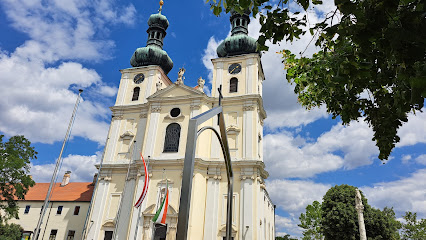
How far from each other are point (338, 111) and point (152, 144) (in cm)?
2265

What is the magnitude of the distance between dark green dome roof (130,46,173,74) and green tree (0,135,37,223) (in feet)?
46.6

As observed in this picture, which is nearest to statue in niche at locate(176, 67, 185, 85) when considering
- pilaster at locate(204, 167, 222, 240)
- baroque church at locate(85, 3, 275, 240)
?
baroque church at locate(85, 3, 275, 240)

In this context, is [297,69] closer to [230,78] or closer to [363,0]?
[363,0]

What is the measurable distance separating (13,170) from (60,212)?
9090mm

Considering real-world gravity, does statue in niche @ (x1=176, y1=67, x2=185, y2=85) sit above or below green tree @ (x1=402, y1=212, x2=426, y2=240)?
above

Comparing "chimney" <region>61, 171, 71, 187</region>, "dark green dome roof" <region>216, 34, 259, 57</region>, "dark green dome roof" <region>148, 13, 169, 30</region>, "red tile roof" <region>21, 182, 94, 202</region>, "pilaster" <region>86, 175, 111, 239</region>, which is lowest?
"pilaster" <region>86, 175, 111, 239</region>

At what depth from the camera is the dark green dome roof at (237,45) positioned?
30908mm

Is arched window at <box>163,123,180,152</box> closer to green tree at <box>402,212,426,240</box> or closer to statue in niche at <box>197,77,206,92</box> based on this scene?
statue in niche at <box>197,77,206,92</box>

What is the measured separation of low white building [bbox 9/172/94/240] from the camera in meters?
29.6

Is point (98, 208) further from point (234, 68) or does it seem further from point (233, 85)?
point (234, 68)

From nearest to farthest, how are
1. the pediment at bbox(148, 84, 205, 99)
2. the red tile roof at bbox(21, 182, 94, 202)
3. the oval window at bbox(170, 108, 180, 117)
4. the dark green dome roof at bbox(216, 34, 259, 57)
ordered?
the oval window at bbox(170, 108, 180, 117), the pediment at bbox(148, 84, 205, 99), the dark green dome roof at bbox(216, 34, 259, 57), the red tile roof at bbox(21, 182, 94, 202)

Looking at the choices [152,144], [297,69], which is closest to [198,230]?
[152,144]

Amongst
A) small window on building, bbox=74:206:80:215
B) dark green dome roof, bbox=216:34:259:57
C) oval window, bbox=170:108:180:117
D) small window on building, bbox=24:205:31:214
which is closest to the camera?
oval window, bbox=170:108:180:117

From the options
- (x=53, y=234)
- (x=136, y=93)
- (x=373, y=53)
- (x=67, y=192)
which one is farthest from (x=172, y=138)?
(x=373, y=53)
